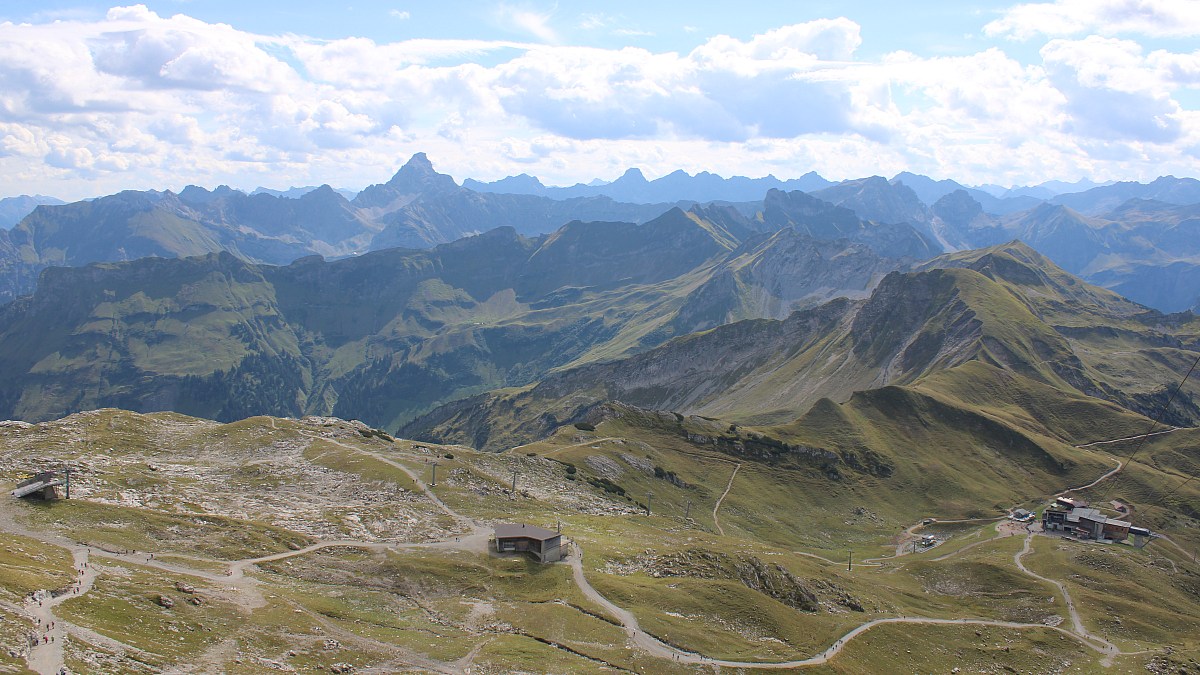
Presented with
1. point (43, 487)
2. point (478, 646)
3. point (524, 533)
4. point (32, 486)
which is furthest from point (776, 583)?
point (32, 486)

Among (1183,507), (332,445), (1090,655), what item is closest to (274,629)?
(332,445)

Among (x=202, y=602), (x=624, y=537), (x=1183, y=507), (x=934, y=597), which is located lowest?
(x=1183, y=507)

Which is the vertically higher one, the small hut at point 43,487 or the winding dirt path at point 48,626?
the winding dirt path at point 48,626

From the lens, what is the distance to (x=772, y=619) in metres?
88.8

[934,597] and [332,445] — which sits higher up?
[332,445]

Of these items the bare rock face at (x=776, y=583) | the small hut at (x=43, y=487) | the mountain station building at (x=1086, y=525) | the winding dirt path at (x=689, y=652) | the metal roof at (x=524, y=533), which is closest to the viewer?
the winding dirt path at (x=689, y=652)

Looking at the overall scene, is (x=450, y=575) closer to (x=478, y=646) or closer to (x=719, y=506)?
(x=478, y=646)

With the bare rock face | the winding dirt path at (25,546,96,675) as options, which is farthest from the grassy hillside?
the winding dirt path at (25,546,96,675)

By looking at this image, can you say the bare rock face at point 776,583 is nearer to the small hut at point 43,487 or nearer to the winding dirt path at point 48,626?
the winding dirt path at point 48,626

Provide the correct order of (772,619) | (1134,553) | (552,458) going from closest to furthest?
(772,619) < (1134,553) < (552,458)

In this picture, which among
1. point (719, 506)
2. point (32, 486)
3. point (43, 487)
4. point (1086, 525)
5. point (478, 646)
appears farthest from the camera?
point (719, 506)

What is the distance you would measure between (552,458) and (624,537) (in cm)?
5895

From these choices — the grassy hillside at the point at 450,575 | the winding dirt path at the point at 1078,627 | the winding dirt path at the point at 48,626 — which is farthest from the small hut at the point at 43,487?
the winding dirt path at the point at 1078,627

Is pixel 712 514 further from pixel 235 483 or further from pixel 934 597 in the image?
pixel 235 483
